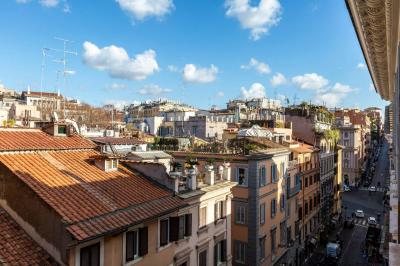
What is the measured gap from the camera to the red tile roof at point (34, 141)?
13.1 metres

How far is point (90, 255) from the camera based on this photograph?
1096 cm

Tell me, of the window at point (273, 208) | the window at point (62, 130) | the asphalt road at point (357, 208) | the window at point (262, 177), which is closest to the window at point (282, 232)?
the window at point (273, 208)

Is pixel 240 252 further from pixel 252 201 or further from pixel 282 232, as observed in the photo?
pixel 282 232

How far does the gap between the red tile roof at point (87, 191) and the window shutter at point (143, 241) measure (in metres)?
0.74

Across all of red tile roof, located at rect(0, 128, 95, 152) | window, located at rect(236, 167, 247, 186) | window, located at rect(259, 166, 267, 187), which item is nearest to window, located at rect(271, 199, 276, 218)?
window, located at rect(259, 166, 267, 187)

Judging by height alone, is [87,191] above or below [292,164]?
above

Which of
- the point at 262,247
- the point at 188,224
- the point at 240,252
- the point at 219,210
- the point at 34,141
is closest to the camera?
the point at 34,141

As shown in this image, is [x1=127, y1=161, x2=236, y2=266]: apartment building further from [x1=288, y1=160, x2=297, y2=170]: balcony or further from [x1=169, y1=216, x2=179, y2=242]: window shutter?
[x1=288, y1=160, x2=297, y2=170]: balcony

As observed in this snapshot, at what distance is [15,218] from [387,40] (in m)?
12.1

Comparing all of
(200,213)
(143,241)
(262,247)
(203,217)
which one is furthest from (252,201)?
(143,241)

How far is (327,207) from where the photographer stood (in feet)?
172

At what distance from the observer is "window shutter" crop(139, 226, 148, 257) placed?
13117 mm

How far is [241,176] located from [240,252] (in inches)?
230

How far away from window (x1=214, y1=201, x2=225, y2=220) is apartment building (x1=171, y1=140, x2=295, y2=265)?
6.18 metres
